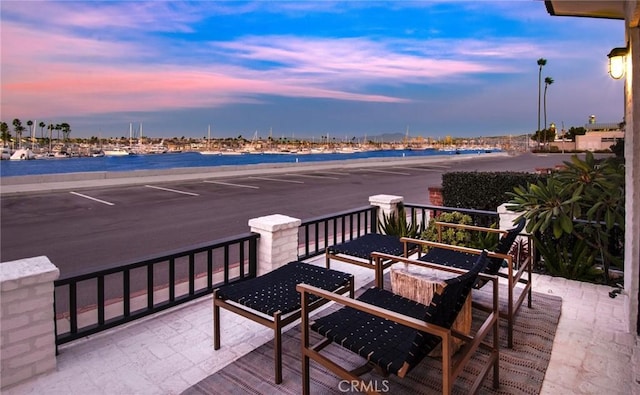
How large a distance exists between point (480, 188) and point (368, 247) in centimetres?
386

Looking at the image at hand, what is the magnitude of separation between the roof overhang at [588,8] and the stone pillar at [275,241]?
176 inches

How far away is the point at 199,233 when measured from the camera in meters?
7.06

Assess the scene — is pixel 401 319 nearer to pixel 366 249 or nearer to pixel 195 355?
pixel 195 355

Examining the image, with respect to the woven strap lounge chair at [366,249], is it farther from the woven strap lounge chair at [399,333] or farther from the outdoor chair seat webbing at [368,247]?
the woven strap lounge chair at [399,333]

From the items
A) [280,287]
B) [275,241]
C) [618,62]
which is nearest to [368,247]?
[275,241]

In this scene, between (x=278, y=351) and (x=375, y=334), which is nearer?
(x=375, y=334)

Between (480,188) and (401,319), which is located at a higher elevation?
(480,188)

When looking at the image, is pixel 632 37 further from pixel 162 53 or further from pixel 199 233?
pixel 162 53

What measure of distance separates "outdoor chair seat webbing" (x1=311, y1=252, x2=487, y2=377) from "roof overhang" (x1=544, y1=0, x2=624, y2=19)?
4.37 metres

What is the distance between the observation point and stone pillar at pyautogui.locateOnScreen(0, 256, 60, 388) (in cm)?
232

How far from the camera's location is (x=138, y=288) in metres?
4.28

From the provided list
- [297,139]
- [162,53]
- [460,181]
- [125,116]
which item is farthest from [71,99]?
[297,139]

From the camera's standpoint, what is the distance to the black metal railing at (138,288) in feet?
9.62

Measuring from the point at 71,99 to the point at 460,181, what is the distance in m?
29.6
